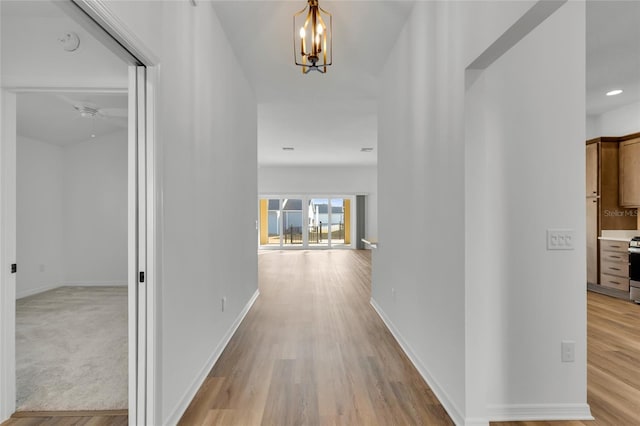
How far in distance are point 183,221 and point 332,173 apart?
9781 mm

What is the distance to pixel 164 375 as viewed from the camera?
1.91m

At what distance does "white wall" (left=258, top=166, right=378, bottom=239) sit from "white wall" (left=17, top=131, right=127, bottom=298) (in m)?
5.74

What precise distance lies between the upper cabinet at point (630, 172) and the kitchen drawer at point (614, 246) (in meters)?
0.65

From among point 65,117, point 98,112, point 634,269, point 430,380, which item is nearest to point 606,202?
point 634,269

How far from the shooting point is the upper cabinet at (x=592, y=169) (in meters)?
5.38

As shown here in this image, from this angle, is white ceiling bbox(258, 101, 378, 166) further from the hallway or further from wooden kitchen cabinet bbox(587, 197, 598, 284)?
wooden kitchen cabinet bbox(587, 197, 598, 284)

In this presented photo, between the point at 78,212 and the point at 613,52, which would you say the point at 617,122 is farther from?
the point at 78,212

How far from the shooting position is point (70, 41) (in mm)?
2170

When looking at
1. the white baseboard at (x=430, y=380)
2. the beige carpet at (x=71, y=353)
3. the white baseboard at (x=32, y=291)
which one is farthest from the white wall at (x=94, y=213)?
the white baseboard at (x=430, y=380)

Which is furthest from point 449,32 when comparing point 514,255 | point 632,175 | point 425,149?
point 632,175

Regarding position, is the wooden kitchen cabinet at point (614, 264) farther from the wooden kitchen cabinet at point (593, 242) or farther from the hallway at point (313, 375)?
the hallway at point (313, 375)

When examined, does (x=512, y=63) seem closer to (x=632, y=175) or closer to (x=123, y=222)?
(x=632, y=175)

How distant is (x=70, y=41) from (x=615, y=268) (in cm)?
686

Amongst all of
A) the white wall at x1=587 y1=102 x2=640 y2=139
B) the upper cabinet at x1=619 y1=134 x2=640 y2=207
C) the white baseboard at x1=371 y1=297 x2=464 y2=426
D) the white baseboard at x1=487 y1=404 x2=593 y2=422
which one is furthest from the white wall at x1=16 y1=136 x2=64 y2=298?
the white wall at x1=587 y1=102 x2=640 y2=139
